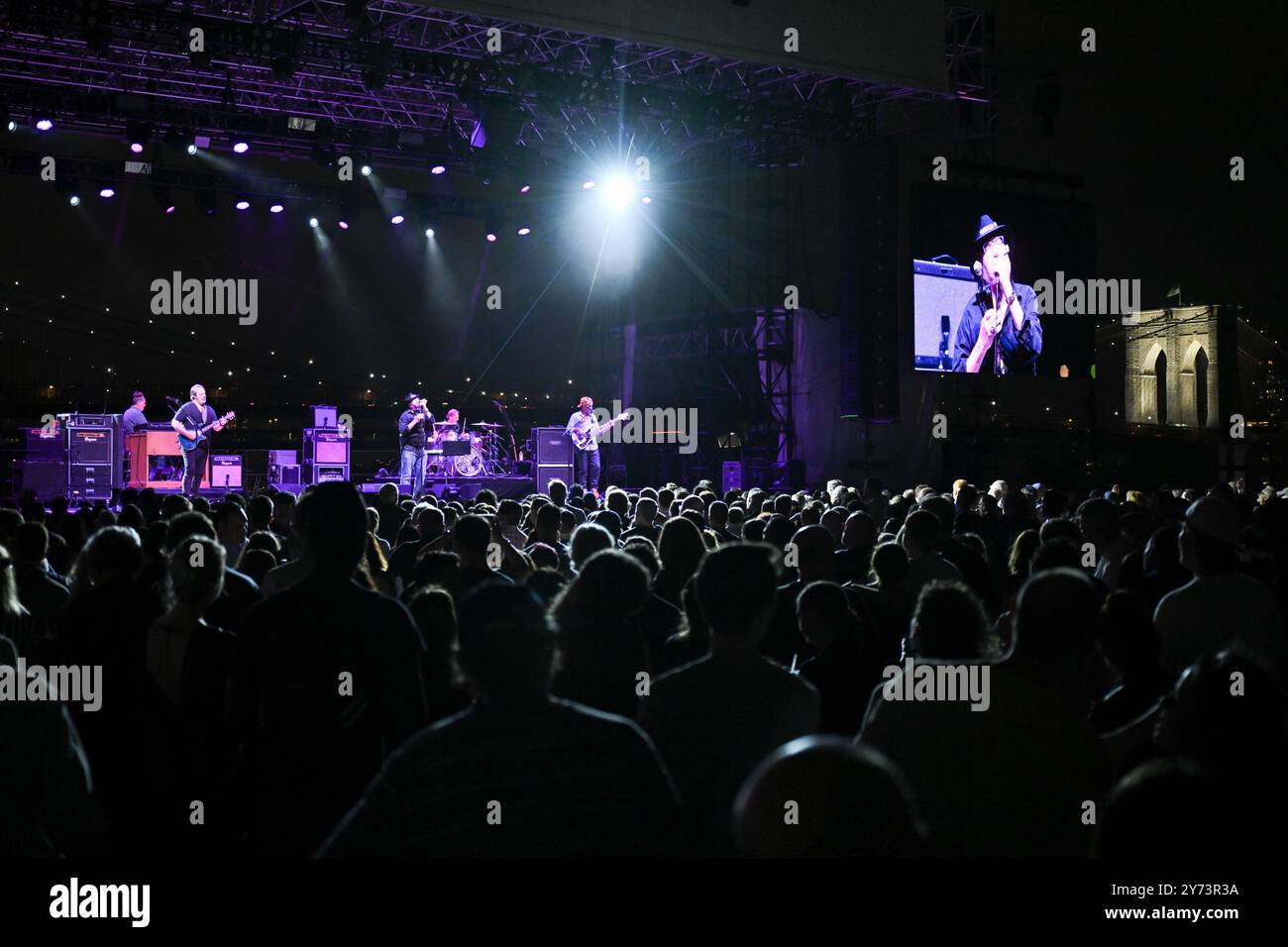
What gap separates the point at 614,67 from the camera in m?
15.2

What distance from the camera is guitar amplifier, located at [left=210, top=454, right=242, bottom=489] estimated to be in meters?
17.0

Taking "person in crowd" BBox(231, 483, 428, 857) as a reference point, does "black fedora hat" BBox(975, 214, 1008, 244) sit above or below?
above

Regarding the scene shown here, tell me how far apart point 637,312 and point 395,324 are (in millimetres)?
5469

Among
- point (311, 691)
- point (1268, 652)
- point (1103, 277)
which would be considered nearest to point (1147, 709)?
point (1268, 652)

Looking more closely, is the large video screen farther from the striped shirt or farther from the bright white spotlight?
the striped shirt

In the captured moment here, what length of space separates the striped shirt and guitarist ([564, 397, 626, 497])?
16.5 m

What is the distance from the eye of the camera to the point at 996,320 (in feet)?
65.3

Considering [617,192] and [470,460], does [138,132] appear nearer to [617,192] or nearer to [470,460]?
[470,460]

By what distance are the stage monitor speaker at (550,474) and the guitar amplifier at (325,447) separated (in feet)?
9.64

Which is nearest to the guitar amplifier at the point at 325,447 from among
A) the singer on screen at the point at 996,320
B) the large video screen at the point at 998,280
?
the large video screen at the point at 998,280

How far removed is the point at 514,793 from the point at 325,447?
53.3 ft

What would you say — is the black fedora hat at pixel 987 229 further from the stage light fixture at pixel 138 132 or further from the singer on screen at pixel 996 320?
the stage light fixture at pixel 138 132

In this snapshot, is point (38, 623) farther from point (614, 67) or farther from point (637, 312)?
point (637, 312)

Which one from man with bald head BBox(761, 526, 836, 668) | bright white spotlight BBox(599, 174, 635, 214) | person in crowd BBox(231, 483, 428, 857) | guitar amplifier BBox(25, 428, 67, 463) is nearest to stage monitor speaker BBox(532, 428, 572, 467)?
bright white spotlight BBox(599, 174, 635, 214)
